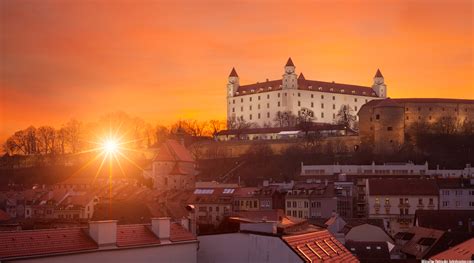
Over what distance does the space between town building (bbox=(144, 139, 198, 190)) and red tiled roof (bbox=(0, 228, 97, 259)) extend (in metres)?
50.3

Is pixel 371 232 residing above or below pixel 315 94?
below

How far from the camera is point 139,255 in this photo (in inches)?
505

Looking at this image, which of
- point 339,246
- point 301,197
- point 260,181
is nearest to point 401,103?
point 260,181

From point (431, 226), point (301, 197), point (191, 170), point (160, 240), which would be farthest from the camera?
point (191, 170)

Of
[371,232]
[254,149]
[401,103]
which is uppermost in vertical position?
[401,103]

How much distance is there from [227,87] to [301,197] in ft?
219

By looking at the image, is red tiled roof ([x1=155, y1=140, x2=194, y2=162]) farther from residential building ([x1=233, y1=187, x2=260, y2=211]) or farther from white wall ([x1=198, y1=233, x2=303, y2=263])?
white wall ([x1=198, y1=233, x2=303, y2=263])

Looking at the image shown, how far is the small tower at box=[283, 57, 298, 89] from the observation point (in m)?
107

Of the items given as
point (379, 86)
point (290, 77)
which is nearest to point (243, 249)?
point (290, 77)

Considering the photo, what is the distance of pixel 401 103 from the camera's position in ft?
298

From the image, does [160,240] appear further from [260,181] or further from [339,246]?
[260,181]

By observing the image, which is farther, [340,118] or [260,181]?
[340,118]

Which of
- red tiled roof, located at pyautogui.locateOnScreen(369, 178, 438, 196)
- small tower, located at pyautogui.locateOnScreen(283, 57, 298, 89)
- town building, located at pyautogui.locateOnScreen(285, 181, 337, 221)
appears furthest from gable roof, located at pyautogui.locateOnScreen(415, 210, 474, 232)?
small tower, located at pyautogui.locateOnScreen(283, 57, 298, 89)

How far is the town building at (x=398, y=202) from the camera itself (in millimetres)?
48094
